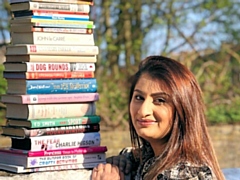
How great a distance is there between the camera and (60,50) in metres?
3.22

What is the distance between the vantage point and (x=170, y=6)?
29.7 feet

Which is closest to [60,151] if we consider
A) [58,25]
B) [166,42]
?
[58,25]

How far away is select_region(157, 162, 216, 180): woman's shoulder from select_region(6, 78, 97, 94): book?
A: 89cm

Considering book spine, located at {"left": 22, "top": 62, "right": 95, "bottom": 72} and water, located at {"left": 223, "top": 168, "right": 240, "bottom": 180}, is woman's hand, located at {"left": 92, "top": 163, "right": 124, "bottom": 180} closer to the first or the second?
book spine, located at {"left": 22, "top": 62, "right": 95, "bottom": 72}

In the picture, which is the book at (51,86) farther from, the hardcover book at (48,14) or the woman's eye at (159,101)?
the woman's eye at (159,101)

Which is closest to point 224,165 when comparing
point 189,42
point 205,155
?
point 189,42

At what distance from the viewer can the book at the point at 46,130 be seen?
10.2 feet

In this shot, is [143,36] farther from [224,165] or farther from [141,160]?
[141,160]

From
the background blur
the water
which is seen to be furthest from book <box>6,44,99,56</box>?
the background blur

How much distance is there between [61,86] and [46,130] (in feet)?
0.72

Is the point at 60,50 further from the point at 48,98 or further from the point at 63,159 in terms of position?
the point at 63,159

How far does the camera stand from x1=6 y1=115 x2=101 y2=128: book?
3.12m

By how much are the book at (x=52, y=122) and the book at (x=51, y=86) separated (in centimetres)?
13

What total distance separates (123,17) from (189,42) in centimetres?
94
